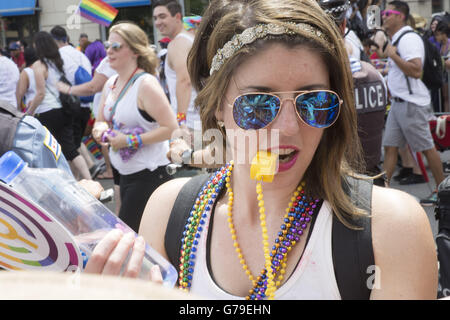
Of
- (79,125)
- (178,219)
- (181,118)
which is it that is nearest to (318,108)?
(178,219)

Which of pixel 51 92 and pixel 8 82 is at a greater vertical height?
pixel 8 82

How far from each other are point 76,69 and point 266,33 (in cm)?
606

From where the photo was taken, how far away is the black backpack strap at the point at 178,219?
153 centimetres

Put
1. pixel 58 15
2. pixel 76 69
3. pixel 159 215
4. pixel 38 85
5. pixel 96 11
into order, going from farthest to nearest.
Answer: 1. pixel 58 15
2. pixel 76 69
3. pixel 38 85
4. pixel 96 11
5. pixel 159 215

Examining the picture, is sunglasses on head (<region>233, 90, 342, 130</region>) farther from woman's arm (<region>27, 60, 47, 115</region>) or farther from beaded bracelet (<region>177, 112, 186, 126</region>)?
woman's arm (<region>27, 60, 47, 115</region>)

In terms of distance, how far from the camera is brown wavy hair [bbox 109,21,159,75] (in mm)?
4363

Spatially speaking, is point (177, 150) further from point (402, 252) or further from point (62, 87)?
point (62, 87)

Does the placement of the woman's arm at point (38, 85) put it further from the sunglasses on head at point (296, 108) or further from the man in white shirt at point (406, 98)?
the sunglasses on head at point (296, 108)

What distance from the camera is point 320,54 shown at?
1.40 meters

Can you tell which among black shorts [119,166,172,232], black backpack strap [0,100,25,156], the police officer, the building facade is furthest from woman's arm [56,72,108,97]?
the building facade

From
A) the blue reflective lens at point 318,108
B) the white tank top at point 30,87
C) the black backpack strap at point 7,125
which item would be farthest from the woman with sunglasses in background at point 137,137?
the white tank top at point 30,87

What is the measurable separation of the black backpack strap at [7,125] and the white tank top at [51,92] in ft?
15.3
